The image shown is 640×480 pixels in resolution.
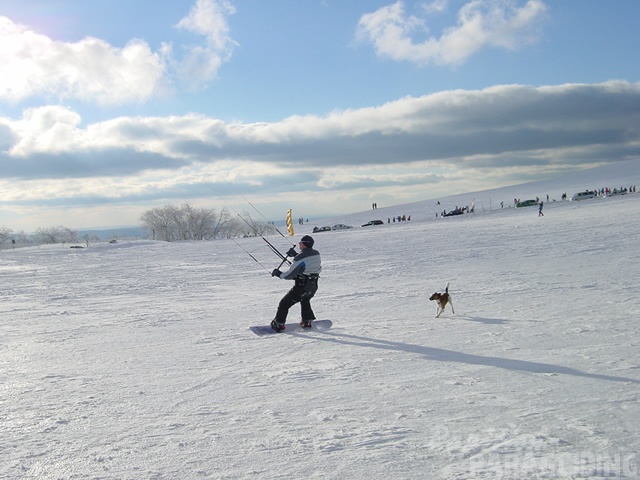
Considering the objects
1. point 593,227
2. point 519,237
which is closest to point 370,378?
point 519,237

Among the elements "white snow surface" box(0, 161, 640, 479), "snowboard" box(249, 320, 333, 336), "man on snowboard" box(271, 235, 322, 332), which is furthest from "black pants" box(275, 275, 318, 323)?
"white snow surface" box(0, 161, 640, 479)

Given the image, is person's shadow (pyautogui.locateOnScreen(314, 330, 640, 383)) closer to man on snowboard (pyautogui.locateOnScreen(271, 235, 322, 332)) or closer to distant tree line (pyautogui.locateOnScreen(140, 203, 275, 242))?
man on snowboard (pyautogui.locateOnScreen(271, 235, 322, 332))

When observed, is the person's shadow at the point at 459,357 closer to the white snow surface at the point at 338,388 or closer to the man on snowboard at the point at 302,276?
the white snow surface at the point at 338,388

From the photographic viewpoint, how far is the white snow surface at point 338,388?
3916mm

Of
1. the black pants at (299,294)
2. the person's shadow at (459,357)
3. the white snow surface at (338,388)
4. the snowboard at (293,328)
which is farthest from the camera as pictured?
the black pants at (299,294)

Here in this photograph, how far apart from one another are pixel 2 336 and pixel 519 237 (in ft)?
84.2

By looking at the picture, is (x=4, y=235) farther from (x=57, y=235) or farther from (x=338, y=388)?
(x=338, y=388)

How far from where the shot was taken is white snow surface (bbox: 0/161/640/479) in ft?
12.8

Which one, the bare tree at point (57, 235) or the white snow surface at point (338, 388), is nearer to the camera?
the white snow surface at point (338, 388)

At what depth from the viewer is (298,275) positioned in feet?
29.3

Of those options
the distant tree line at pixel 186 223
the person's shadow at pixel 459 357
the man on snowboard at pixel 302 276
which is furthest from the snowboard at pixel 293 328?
the distant tree line at pixel 186 223

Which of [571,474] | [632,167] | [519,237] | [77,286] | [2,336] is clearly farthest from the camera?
[632,167]

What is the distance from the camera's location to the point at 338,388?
559cm

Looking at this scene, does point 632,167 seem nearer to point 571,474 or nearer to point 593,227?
point 593,227
